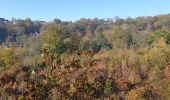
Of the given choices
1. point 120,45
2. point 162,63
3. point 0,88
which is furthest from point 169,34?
point 0,88

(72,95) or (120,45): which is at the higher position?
(72,95)

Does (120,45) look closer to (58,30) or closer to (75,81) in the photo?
(58,30)

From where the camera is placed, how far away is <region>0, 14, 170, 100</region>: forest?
7410mm

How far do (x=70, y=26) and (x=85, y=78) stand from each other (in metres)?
77.7

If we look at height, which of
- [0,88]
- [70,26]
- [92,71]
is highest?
[92,71]

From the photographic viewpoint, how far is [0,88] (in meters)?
8.72

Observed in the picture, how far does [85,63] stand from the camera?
24.8 feet

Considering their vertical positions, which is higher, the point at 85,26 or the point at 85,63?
the point at 85,63

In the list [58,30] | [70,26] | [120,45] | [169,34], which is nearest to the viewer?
[58,30]

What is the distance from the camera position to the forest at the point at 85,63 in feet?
24.3

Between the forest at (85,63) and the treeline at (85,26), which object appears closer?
the forest at (85,63)

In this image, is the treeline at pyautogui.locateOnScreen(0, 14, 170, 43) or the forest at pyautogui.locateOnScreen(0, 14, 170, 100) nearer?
the forest at pyautogui.locateOnScreen(0, 14, 170, 100)

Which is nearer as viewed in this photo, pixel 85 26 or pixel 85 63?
pixel 85 63

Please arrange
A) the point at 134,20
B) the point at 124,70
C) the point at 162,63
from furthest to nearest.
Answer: the point at 134,20 → the point at 124,70 → the point at 162,63
